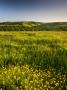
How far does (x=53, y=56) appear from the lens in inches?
632

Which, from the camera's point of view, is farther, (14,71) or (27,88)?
(14,71)

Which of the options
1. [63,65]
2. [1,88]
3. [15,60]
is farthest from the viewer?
[15,60]

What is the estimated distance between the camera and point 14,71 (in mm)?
11656

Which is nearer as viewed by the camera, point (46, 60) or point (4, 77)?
point (4, 77)

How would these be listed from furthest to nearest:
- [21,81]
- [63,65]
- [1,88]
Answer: [63,65] → [21,81] → [1,88]

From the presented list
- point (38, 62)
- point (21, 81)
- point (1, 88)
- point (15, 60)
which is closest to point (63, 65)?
point (38, 62)

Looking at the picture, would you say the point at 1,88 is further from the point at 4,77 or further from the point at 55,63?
the point at 55,63

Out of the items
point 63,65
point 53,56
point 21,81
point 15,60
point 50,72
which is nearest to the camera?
point 21,81

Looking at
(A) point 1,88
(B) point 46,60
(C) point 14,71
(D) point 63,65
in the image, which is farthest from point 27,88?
(B) point 46,60

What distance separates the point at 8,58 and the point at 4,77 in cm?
457

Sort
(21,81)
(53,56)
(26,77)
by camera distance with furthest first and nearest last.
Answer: (53,56), (26,77), (21,81)

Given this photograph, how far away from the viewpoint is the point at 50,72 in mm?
12141

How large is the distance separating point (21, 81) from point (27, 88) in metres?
1.04

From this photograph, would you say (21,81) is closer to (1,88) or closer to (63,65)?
(1,88)
